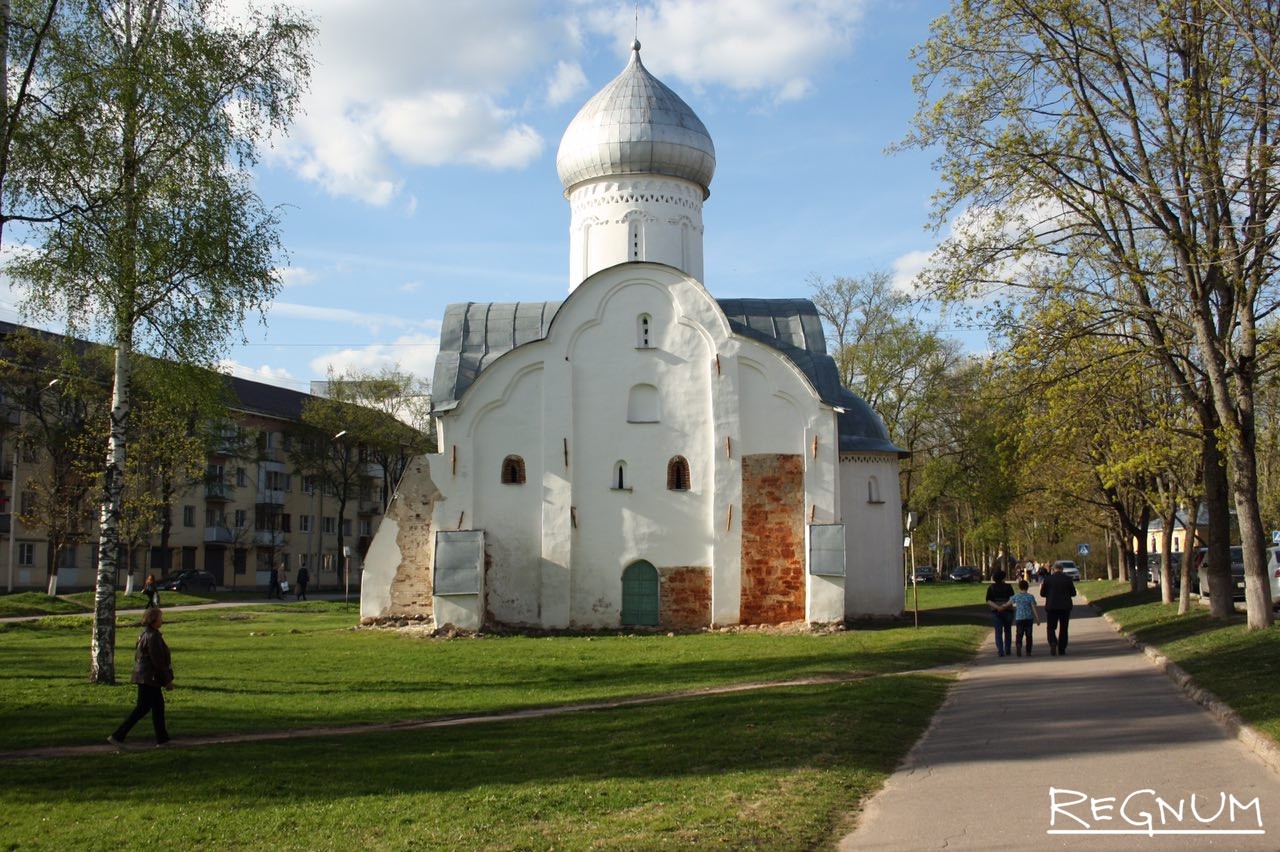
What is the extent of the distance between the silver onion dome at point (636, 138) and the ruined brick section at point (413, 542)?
977cm

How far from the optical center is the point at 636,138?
102 feet

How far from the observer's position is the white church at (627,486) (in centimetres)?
2647

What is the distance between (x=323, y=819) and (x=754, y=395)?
20095 mm

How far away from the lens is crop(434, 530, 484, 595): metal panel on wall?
2595cm

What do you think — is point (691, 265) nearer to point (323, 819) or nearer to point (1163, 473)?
point (1163, 473)

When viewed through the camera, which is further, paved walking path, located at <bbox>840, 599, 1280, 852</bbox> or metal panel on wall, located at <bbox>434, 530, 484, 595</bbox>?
metal panel on wall, located at <bbox>434, 530, 484, 595</bbox>

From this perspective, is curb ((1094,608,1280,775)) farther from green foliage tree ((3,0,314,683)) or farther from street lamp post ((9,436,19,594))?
street lamp post ((9,436,19,594))

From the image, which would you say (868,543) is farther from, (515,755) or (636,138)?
(515,755)

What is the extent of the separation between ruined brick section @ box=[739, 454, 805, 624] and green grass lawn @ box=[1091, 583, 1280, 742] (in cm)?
713

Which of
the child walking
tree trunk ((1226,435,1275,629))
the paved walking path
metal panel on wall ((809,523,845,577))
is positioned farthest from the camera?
metal panel on wall ((809,523,845,577))

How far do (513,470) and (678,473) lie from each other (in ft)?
12.9

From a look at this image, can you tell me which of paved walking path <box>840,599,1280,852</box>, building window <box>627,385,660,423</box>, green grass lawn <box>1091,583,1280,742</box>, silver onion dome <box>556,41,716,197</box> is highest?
silver onion dome <box>556,41,716,197</box>

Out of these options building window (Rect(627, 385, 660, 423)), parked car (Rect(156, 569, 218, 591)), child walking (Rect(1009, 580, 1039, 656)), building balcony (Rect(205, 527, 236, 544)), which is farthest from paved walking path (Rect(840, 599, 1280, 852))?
building balcony (Rect(205, 527, 236, 544))

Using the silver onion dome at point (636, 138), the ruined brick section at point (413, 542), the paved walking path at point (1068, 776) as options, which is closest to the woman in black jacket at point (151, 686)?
the paved walking path at point (1068, 776)
